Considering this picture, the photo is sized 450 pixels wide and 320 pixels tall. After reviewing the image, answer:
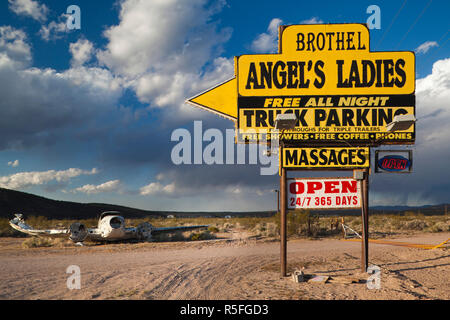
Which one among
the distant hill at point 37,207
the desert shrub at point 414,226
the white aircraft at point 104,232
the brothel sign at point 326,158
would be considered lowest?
the distant hill at point 37,207

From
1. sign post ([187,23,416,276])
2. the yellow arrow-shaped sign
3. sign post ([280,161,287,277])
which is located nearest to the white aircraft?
the yellow arrow-shaped sign

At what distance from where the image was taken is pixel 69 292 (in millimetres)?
6652

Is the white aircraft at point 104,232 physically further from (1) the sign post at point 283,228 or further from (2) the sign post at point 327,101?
(1) the sign post at point 283,228

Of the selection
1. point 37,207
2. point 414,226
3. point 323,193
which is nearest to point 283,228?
point 323,193

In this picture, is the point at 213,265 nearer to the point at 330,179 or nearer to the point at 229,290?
the point at 229,290

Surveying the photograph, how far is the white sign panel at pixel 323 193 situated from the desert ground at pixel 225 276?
209 centimetres

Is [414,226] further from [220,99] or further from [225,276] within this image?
[220,99]

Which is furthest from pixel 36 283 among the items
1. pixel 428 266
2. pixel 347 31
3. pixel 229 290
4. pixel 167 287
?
pixel 428 266

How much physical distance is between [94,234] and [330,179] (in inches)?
557

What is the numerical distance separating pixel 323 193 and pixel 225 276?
3977mm

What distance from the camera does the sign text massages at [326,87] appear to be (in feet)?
28.2

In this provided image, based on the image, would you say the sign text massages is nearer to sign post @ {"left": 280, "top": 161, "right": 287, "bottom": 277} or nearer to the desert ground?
sign post @ {"left": 280, "top": 161, "right": 287, "bottom": 277}

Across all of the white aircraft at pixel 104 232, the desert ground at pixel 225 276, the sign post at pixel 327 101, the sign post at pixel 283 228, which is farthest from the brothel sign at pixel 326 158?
the white aircraft at pixel 104 232

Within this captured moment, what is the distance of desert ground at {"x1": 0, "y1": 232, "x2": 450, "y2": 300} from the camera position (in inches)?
257
